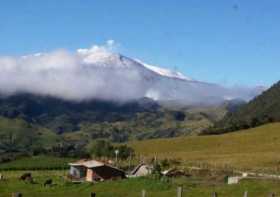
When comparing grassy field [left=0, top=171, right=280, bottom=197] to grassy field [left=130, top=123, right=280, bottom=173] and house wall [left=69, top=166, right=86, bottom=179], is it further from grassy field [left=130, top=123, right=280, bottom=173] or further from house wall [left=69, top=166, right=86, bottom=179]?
grassy field [left=130, top=123, right=280, bottom=173]

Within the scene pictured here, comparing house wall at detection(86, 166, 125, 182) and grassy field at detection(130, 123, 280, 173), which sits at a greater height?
grassy field at detection(130, 123, 280, 173)

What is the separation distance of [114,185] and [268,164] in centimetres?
6931

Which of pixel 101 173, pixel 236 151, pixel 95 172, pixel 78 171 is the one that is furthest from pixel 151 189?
pixel 236 151

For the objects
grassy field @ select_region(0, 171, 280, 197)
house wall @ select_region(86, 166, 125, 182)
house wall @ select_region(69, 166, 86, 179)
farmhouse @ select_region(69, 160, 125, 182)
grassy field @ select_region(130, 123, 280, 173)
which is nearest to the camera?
grassy field @ select_region(0, 171, 280, 197)

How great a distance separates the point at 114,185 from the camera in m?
67.3

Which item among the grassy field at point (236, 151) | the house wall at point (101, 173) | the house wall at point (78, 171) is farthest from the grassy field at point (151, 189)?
the grassy field at point (236, 151)

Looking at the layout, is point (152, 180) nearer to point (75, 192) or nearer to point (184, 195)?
point (75, 192)

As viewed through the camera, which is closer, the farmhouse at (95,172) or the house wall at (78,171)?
the farmhouse at (95,172)

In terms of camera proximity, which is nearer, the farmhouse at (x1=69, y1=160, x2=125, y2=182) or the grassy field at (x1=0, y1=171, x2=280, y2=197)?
the grassy field at (x1=0, y1=171, x2=280, y2=197)

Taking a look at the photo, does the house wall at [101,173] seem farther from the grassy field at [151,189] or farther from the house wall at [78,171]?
the grassy field at [151,189]

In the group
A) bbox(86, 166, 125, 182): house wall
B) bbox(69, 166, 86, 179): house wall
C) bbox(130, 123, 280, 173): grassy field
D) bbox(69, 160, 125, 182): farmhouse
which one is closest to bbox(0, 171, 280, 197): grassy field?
bbox(69, 160, 125, 182): farmhouse

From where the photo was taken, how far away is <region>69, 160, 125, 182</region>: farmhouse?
338 feet

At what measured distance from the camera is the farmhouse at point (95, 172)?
103m

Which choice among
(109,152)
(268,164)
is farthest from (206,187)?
(109,152)
